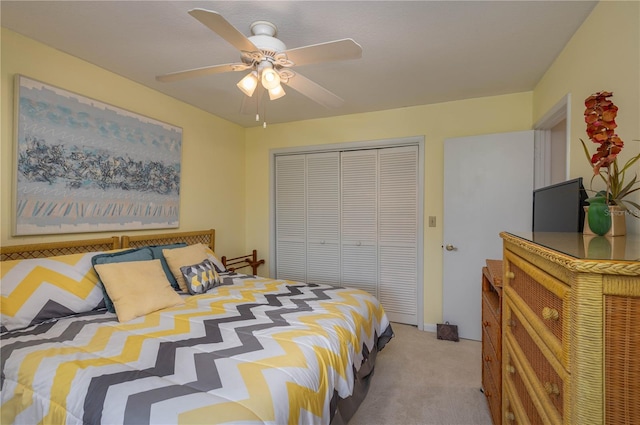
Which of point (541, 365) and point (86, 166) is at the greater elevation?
point (86, 166)

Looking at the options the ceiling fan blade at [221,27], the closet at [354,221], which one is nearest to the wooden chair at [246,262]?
the closet at [354,221]

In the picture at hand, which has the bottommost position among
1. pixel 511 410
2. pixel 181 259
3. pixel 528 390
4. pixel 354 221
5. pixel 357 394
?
pixel 357 394

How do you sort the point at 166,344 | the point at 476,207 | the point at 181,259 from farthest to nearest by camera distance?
the point at 476,207
the point at 181,259
the point at 166,344

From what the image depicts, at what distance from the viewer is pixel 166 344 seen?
4.80ft

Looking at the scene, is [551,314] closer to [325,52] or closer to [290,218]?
[325,52]

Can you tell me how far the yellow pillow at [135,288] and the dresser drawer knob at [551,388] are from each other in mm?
2036

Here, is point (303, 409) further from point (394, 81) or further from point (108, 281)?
point (394, 81)

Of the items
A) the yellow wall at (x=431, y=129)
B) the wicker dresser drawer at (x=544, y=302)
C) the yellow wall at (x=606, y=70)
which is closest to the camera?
the wicker dresser drawer at (x=544, y=302)

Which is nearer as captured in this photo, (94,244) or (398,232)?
(94,244)

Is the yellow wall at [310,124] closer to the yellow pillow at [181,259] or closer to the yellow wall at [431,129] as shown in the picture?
the yellow wall at [431,129]

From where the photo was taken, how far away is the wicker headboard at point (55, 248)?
1914 mm

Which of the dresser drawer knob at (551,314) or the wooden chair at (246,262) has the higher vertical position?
the dresser drawer knob at (551,314)

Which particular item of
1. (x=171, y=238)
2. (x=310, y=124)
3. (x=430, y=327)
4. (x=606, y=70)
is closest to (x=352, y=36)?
(x=606, y=70)

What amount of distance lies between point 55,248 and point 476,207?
3649 millimetres
